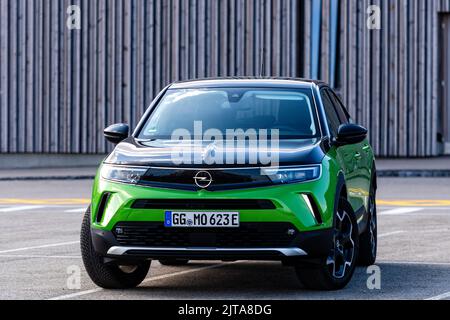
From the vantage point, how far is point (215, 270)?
11.6 meters

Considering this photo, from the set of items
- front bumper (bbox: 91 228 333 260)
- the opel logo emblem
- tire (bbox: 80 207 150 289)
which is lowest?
tire (bbox: 80 207 150 289)

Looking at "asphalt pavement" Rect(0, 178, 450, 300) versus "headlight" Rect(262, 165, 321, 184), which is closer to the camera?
"headlight" Rect(262, 165, 321, 184)

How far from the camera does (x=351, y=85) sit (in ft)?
97.2

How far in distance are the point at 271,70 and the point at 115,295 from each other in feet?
66.9

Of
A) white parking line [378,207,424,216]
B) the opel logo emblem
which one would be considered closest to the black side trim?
the opel logo emblem

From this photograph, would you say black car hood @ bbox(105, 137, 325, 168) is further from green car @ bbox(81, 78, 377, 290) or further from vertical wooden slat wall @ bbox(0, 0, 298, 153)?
vertical wooden slat wall @ bbox(0, 0, 298, 153)

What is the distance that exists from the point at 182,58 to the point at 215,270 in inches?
730

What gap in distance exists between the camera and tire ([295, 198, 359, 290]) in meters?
9.80

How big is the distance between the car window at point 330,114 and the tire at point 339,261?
2.87ft

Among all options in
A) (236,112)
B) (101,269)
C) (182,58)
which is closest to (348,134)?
(236,112)

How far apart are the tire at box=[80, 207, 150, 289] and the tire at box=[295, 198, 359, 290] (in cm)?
133

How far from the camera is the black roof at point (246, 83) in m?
11.2

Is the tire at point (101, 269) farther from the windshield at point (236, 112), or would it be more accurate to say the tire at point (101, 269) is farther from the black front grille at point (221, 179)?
the windshield at point (236, 112)
